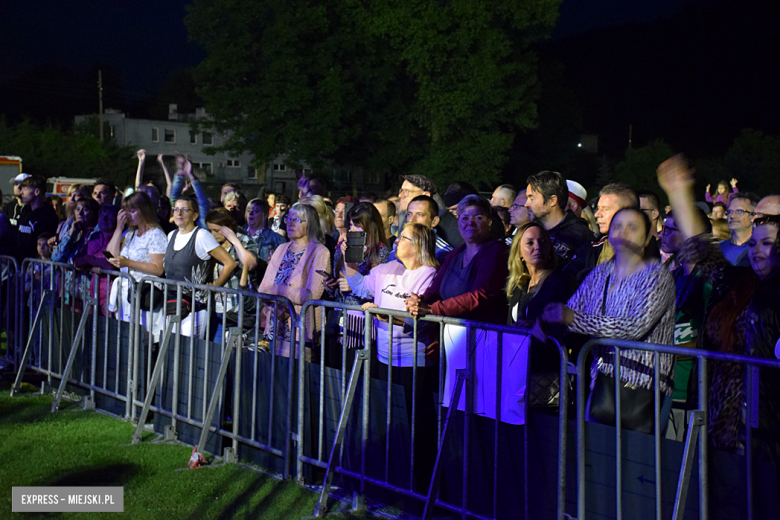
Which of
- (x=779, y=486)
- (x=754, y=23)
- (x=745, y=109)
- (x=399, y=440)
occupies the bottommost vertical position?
(x=399, y=440)

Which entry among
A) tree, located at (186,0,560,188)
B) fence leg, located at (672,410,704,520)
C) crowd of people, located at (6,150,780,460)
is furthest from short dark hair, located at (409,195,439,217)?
tree, located at (186,0,560,188)

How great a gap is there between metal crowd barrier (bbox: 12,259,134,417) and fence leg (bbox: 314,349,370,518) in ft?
9.22

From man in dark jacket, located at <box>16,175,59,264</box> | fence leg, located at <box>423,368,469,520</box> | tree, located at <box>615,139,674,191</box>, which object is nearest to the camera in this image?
fence leg, located at <box>423,368,469,520</box>

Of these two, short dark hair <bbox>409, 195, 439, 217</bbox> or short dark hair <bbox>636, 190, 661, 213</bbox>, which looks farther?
short dark hair <bbox>636, 190, 661, 213</bbox>

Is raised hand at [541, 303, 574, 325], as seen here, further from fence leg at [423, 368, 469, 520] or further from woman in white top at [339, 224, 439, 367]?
woman in white top at [339, 224, 439, 367]

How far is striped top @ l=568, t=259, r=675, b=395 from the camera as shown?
4082mm

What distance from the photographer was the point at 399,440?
495 centimetres

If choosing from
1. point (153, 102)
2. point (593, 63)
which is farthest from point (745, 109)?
point (153, 102)

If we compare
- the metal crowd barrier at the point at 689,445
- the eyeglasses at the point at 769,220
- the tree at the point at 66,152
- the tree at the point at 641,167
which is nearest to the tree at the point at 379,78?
the tree at the point at 641,167

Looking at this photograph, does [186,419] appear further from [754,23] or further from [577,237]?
[754,23]

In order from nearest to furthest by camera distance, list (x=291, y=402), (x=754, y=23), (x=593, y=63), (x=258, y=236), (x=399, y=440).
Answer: (x=399, y=440) < (x=291, y=402) < (x=258, y=236) < (x=754, y=23) < (x=593, y=63)

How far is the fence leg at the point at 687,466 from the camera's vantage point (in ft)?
11.4

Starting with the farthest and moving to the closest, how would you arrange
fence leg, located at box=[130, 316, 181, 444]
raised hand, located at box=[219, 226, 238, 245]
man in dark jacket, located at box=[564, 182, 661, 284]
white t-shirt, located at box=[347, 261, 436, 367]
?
1. raised hand, located at box=[219, 226, 238, 245]
2. fence leg, located at box=[130, 316, 181, 444]
3. white t-shirt, located at box=[347, 261, 436, 367]
4. man in dark jacket, located at box=[564, 182, 661, 284]

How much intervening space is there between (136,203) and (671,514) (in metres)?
5.72
